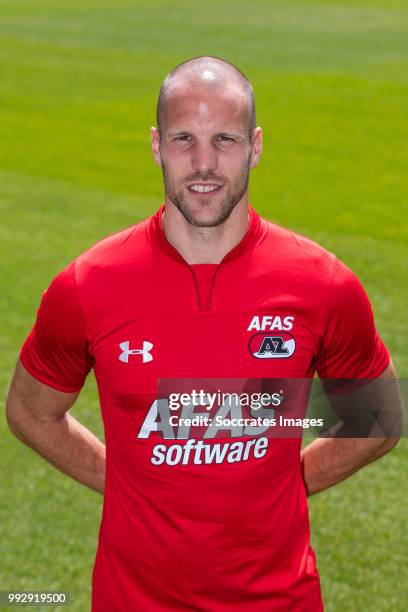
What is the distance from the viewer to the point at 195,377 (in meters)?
3.01

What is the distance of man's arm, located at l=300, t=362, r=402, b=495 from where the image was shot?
11.5ft

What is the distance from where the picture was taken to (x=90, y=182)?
13.4m

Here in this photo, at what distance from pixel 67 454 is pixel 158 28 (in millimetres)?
26384

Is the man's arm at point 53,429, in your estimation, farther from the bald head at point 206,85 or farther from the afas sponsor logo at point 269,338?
the bald head at point 206,85

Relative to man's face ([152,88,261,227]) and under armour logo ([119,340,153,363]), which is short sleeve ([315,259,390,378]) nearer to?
man's face ([152,88,261,227])

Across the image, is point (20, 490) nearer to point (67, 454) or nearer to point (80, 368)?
point (67, 454)

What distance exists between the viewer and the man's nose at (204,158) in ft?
9.36

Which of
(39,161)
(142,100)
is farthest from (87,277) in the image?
(142,100)

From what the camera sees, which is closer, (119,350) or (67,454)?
(119,350)

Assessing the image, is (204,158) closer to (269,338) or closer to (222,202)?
(222,202)

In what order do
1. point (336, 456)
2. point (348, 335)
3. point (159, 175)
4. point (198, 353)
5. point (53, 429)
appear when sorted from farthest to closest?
point (159, 175) < point (336, 456) < point (53, 429) < point (348, 335) < point (198, 353)

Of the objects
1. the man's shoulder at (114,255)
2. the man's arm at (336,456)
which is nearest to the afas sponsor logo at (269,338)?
the man's shoulder at (114,255)

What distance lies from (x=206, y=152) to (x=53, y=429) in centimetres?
113

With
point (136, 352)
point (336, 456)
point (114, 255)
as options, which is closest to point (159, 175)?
point (336, 456)
